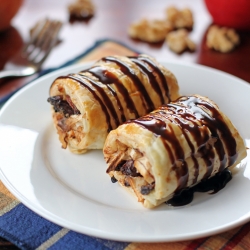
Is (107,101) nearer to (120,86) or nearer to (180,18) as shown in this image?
(120,86)

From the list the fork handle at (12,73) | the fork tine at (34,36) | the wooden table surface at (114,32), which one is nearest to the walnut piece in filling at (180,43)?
the wooden table surface at (114,32)

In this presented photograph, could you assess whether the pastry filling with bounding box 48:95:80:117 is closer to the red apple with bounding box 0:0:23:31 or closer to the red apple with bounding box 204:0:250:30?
the red apple with bounding box 0:0:23:31

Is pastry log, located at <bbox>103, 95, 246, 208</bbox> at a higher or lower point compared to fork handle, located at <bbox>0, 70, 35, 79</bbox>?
higher

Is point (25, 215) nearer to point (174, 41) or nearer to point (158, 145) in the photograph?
point (158, 145)

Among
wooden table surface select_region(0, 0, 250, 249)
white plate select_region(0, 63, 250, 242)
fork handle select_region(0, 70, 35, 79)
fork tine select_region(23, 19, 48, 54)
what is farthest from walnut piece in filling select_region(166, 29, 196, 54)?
fork handle select_region(0, 70, 35, 79)

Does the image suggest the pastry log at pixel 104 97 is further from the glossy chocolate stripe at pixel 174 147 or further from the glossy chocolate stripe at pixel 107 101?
the glossy chocolate stripe at pixel 174 147
